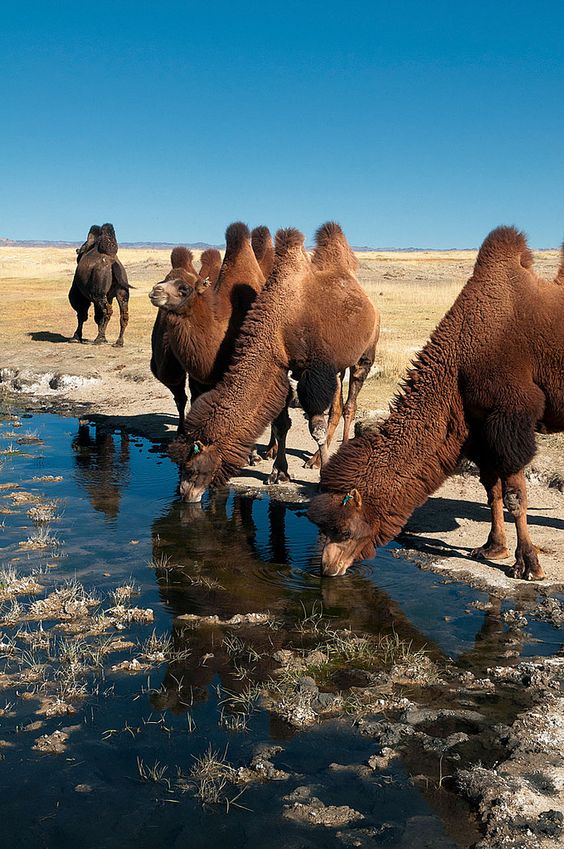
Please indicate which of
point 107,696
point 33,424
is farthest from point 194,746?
point 33,424

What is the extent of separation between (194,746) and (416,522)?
4865 millimetres

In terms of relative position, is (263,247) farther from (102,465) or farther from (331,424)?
(102,465)

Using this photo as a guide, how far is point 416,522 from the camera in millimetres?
9188

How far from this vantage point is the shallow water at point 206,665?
4121 mm

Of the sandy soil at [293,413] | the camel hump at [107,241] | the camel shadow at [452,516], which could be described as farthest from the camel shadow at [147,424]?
the camel hump at [107,241]

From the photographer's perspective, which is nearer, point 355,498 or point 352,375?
point 355,498

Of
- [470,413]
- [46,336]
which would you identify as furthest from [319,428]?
[46,336]

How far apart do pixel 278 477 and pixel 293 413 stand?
4.07 metres

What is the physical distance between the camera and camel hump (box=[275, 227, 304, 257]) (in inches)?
385

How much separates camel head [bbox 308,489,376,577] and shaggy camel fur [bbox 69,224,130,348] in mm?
15138

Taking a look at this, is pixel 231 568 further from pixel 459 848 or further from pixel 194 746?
pixel 459 848

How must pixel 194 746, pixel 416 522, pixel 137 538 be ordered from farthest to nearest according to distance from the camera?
pixel 416 522 < pixel 137 538 < pixel 194 746

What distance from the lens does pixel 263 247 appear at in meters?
12.4

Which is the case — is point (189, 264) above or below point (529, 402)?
above
